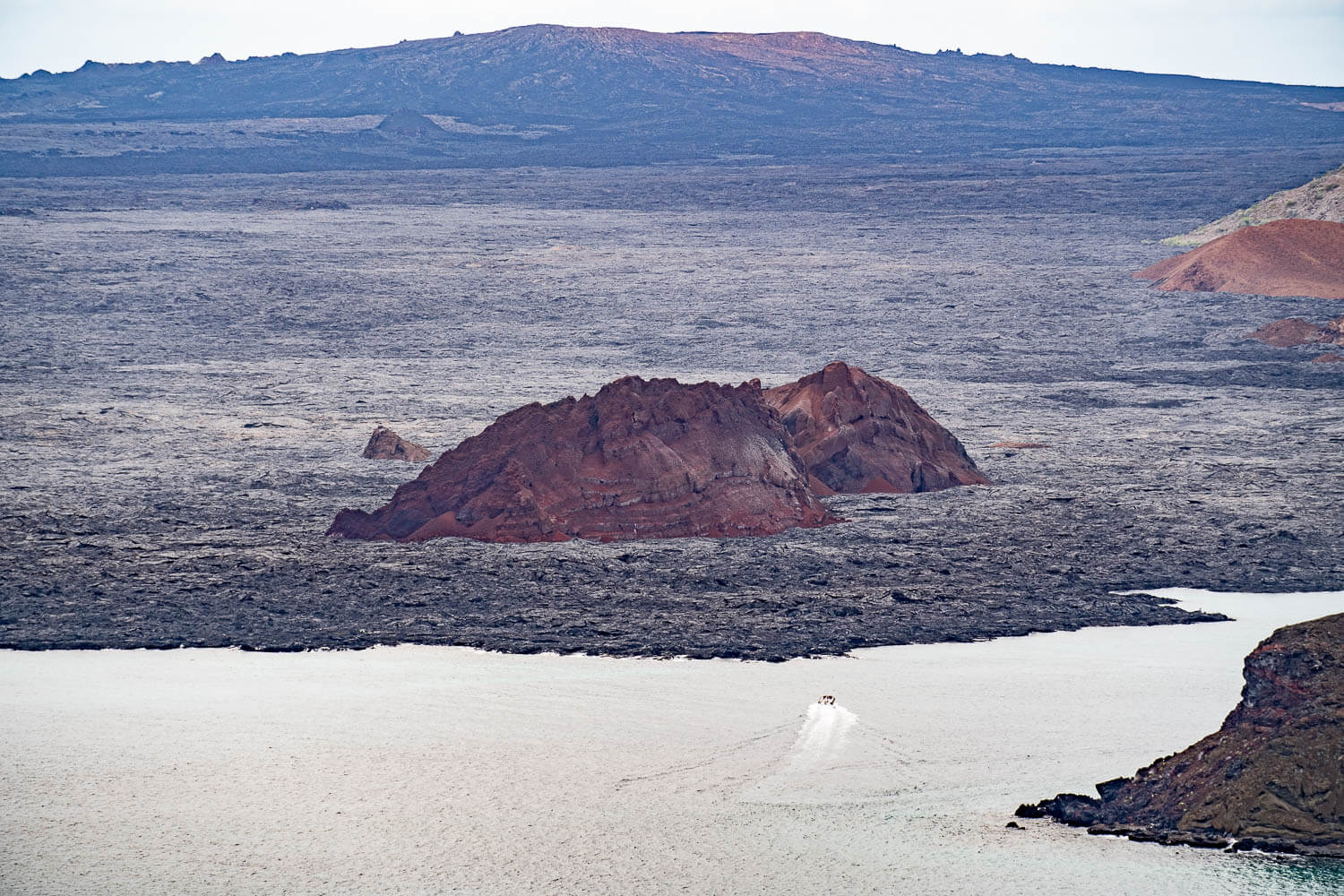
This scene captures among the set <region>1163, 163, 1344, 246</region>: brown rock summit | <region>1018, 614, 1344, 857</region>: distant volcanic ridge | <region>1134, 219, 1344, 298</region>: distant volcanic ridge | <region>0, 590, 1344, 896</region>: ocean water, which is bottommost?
<region>0, 590, 1344, 896</region>: ocean water

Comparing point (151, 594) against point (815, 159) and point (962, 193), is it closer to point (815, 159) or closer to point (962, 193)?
point (962, 193)

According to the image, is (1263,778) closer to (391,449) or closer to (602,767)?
(602,767)

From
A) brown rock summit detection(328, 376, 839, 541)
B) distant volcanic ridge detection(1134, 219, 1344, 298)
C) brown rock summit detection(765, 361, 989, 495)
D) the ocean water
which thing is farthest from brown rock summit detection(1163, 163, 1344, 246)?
the ocean water

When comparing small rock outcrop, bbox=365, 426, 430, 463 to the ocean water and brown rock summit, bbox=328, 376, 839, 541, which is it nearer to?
brown rock summit, bbox=328, 376, 839, 541

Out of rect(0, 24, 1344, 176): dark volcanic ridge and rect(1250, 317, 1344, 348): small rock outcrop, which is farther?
rect(0, 24, 1344, 176): dark volcanic ridge

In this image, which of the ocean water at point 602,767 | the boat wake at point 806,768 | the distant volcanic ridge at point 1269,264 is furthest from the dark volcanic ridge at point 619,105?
the boat wake at point 806,768

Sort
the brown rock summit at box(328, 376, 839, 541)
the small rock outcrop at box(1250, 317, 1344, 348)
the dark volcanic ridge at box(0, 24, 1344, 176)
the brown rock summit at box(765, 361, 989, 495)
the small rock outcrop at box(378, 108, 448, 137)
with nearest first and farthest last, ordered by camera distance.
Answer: the brown rock summit at box(328, 376, 839, 541) → the brown rock summit at box(765, 361, 989, 495) → the small rock outcrop at box(1250, 317, 1344, 348) → the dark volcanic ridge at box(0, 24, 1344, 176) → the small rock outcrop at box(378, 108, 448, 137)

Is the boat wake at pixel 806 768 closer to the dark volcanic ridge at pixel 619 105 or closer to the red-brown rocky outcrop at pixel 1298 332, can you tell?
the red-brown rocky outcrop at pixel 1298 332
